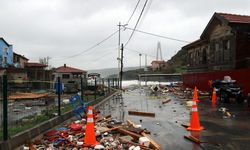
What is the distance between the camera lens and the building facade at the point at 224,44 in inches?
1246

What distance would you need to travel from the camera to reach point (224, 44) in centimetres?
3475

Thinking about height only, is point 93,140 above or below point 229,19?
below

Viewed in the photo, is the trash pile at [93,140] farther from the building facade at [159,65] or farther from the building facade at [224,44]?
the building facade at [159,65]

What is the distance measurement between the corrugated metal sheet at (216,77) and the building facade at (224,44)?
238 cm

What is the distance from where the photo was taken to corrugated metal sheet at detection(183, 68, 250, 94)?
23944 mm

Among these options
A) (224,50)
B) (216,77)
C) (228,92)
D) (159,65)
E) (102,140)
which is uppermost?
(159,65)

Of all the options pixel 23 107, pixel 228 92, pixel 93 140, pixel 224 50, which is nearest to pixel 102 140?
pixel 93 140

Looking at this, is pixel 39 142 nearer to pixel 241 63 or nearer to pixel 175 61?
pixel 241 63

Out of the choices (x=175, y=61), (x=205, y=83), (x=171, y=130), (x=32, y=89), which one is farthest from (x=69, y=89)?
(x=175, y=61)

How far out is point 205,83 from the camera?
33375mm

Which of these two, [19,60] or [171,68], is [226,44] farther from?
[171,68]

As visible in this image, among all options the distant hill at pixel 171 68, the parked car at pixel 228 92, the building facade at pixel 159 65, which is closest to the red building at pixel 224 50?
the parked car at pixel 228 92

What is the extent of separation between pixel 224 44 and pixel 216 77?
5979mm

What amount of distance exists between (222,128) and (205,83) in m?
23.0
